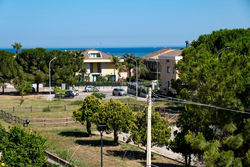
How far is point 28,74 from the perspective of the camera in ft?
203

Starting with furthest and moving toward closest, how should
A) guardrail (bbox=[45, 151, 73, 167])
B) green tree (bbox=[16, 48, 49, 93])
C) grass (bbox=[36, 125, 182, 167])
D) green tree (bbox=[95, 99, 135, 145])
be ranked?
green tree (bbox=[16, 48, 49, 93]), green tree (bbox=[95, 99, 135, 145]), grass (bbox=[36, 125, 182, 167]), guardrail (bbox=[45, 151, 73, 167])

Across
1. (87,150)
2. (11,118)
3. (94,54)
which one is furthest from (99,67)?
(87,150)

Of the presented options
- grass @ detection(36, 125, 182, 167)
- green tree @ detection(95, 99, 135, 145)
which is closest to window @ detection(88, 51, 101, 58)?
grass @ detection(36, 125, 182, 167)

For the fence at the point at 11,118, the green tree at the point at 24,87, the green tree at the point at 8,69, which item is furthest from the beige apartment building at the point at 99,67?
the fence at the point at 11,118

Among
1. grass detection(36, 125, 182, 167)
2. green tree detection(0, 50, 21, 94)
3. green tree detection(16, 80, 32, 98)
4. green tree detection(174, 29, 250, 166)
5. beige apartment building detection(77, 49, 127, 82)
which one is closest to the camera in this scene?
green tree detection(174, 29, 250, 166)

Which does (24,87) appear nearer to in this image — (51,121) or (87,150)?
(51,121)

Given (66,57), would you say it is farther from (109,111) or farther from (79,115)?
(109,111)

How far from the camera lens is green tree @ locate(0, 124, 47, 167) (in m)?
17.4

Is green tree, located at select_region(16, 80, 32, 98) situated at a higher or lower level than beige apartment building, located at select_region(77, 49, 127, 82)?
lower

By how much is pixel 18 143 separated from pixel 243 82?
10971mm

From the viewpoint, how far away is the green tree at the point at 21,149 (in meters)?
17.4

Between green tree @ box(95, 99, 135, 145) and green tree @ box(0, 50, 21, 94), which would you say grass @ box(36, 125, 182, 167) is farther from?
green tree @ box(0, 50, 21, 94)

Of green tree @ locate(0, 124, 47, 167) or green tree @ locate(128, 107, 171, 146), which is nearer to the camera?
green tree @ locate(0, 124, 47, 167)

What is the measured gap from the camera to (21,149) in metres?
17.7
